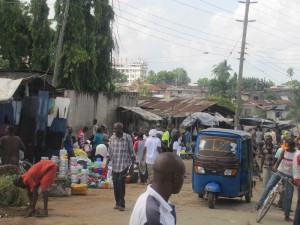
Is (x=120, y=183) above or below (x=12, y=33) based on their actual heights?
below

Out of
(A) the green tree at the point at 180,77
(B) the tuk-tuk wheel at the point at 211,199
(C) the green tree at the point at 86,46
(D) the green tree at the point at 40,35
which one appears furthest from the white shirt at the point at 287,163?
(A) the green tree at the point at 180,77

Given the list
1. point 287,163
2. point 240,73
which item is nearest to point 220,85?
point 240,73

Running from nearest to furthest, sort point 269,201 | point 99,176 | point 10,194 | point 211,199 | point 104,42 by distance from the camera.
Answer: point 10,194
point 269,201
point 211,199
point 99,176
point 104,42

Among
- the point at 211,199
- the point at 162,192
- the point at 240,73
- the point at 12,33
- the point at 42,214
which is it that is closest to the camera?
the point at 162,192

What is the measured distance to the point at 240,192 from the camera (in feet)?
39.8

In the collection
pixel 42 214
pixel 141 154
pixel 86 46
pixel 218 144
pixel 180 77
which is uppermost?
pixel 180 77

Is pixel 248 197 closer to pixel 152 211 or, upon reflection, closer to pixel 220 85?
pixel 152 211

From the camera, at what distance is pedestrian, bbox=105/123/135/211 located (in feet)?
34.2

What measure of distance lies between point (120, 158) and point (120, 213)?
112 centimetres

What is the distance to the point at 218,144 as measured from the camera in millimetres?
12086

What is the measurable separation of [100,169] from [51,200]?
144 inches

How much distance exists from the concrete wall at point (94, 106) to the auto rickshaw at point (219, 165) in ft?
38.2

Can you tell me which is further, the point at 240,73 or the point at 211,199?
the point at 240,73

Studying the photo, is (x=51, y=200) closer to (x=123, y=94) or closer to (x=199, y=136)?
(x=199, y=136)
